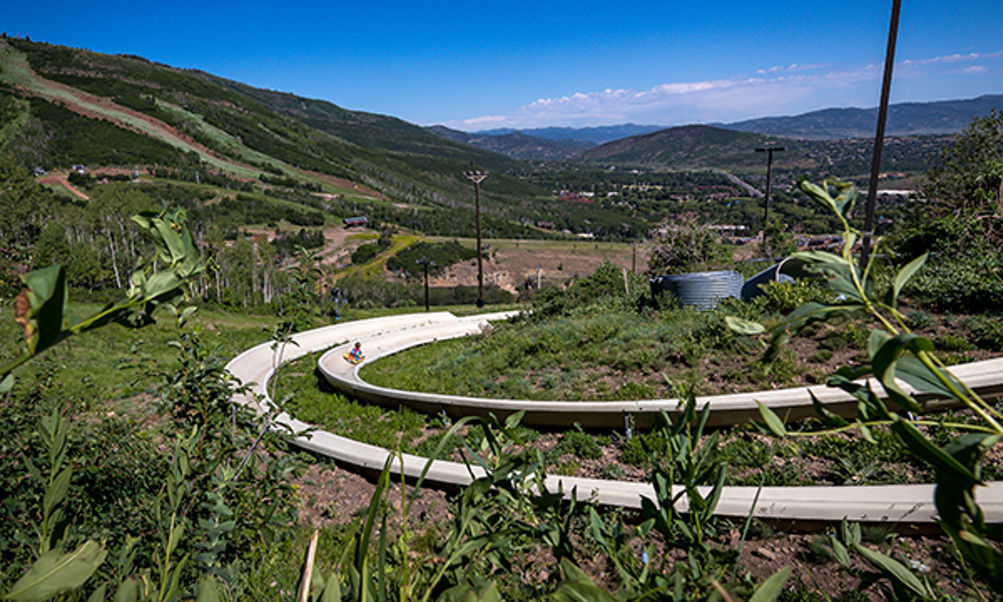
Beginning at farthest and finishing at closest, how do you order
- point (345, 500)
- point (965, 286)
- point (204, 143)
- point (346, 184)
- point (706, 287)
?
1. point (346, 184)
2. point (204, 143)
3. point (706, 287)
4. point (965, 286)
5. point (345, 500)

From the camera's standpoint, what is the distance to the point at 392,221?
114875 millimetres

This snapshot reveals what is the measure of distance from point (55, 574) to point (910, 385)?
93 centimetres

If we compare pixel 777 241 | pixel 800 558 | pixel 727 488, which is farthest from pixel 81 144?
pixel 800 558

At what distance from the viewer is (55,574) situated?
63 centimetres

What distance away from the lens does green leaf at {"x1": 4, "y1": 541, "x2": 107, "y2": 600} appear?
603mm

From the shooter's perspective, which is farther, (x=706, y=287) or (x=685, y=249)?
(x=685, y=249)

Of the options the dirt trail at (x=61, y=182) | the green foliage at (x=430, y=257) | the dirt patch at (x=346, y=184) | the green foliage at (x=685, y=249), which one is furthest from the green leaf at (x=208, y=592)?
the dirt patch at (x=346, y=184)

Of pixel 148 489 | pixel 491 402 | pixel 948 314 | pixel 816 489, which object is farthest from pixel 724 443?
pixel 148 489

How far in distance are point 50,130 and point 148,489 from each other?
481 feet

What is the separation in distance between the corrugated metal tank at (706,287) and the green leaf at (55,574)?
28.5 feet

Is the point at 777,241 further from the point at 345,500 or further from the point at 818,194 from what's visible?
the point at 818,194

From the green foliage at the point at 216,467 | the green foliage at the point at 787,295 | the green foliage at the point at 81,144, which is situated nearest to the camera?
the green foliage at the point at 216,467

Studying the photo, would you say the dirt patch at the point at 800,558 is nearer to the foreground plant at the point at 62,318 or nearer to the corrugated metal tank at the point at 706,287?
the foreground plant at the point at 62,318

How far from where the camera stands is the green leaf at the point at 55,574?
0.60m
